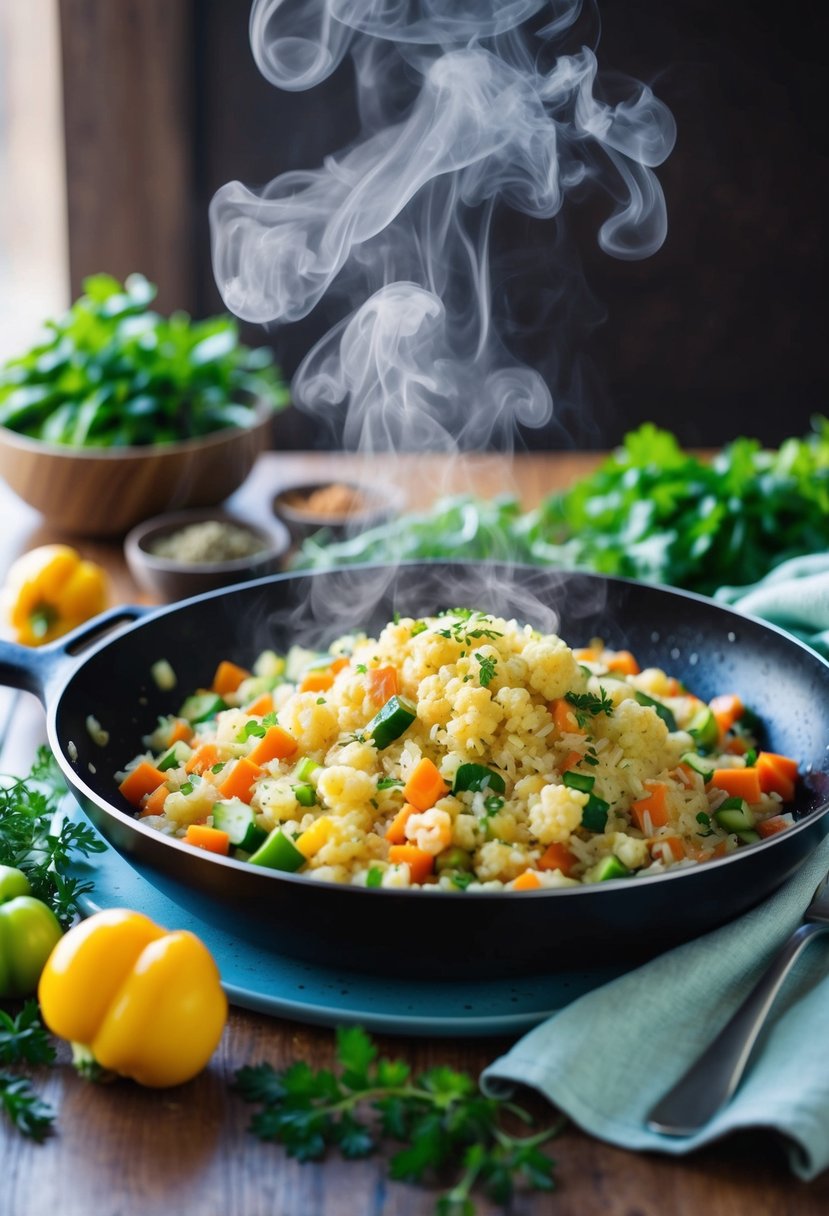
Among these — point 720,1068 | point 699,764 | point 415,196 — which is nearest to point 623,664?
point 699,764

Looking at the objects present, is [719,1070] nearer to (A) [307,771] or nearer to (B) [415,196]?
(A) [307,771]

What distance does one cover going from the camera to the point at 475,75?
3615 mm

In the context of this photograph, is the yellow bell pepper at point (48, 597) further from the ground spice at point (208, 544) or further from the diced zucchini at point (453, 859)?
the diced zucchini at point (453, 859)

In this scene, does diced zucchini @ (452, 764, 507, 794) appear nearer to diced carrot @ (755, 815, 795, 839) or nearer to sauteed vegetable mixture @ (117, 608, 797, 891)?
sauteed vegetable mixture @ (117, 608, 797, 891)

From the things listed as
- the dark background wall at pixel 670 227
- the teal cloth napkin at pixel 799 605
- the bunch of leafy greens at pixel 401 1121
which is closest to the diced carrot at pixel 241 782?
the bunch of leafy greens at pixel 401 1121

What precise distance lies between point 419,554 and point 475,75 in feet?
4.57

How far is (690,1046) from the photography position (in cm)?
193

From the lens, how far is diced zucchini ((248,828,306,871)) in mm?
2105

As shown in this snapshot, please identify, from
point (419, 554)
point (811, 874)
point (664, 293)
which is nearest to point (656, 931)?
point (811, 874)

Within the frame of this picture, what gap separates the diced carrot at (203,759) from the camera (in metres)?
2.54

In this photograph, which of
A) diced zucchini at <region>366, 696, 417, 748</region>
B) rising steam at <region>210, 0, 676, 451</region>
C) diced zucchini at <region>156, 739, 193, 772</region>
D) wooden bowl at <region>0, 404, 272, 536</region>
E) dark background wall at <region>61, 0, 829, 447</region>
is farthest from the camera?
dark background wall at <region>61, 0, 829, 447</region>

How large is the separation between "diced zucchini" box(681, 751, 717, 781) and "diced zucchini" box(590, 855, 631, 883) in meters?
0.44

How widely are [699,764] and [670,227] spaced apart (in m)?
4.90

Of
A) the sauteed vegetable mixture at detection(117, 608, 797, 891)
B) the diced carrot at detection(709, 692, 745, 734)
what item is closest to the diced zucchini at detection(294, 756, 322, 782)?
the sauteed vegetable mixture at detection(117, 608, 797, 891)
